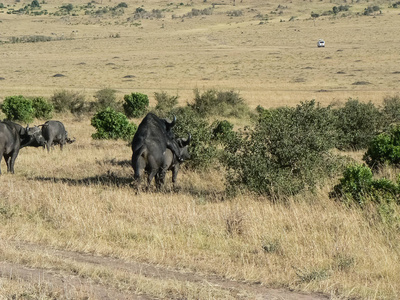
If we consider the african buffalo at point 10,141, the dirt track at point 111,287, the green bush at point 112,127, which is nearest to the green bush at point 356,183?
the dirt track at point 111,287

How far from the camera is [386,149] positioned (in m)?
16.2

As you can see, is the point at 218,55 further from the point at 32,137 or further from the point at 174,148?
the point at 174,148

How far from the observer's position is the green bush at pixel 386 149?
16.0 meters

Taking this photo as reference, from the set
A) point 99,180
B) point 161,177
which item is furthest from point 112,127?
point 161,177

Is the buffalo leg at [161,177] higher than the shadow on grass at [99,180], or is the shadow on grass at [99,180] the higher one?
the buffalo leg at [161,177]

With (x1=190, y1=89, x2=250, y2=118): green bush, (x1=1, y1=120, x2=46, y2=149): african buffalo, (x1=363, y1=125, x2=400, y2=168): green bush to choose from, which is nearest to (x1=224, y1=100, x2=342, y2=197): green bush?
(x1=363, y1=125, x2=400, y2=168): green bush

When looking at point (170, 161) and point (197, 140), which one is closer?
point (170, 161)

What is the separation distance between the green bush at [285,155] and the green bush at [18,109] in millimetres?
18837

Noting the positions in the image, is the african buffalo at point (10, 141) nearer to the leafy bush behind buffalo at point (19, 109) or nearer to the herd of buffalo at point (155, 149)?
the herd of buffalo at point (155, 149)

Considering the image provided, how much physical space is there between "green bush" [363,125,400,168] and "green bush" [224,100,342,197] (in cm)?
225

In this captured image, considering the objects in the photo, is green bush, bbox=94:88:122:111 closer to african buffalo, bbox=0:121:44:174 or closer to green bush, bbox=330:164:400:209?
african buffalo, bbox=0:121:44:174

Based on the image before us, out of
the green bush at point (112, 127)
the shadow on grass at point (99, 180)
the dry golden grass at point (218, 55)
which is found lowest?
the dry golden grass at point (218, 55)

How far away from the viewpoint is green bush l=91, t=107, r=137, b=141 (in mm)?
25250

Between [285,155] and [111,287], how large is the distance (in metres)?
7.08
